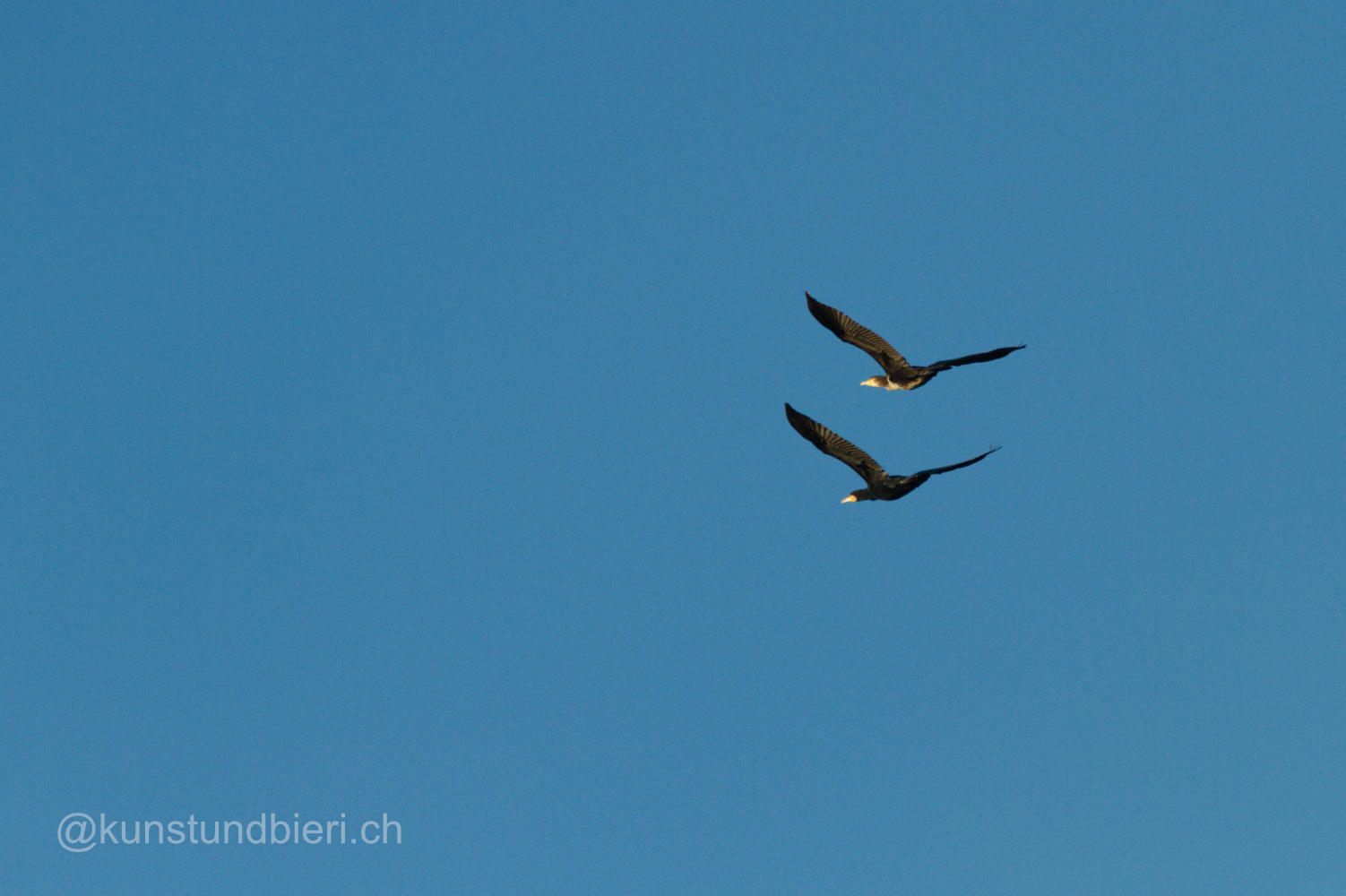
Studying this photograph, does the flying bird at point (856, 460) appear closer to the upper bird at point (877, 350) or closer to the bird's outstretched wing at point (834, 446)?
the bird's outstretched wing at point (834, 446)

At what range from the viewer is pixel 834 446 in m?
52.1

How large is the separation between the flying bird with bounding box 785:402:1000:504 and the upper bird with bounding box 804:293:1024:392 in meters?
4.26

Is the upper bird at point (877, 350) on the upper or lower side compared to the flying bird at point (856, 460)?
upper

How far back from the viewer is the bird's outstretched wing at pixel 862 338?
5303cm

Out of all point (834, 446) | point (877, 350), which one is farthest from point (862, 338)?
point (834, 446)

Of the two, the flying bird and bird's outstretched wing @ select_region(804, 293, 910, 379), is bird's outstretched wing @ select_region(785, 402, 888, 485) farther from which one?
bird's outstretched wing @ select_region(804, 293, 910, 379)

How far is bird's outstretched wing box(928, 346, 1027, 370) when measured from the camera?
46.9 meters

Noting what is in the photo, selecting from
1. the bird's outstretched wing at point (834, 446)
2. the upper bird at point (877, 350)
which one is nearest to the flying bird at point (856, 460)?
the bird's outstretched wing at point (834, 446)

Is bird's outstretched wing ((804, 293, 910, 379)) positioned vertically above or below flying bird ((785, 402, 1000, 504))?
above

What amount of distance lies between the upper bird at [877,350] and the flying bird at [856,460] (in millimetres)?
4259

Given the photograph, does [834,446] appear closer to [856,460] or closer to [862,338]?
[856,460]

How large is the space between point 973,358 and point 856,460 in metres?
6.59

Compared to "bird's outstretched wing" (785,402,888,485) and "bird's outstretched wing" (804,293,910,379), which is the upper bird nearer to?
"bird's outstretched wing" (804,293,910,379)

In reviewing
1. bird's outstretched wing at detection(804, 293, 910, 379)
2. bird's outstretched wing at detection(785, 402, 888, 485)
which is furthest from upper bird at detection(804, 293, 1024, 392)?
bird's outstretched wing at detection(785, 402, 888, 485)
